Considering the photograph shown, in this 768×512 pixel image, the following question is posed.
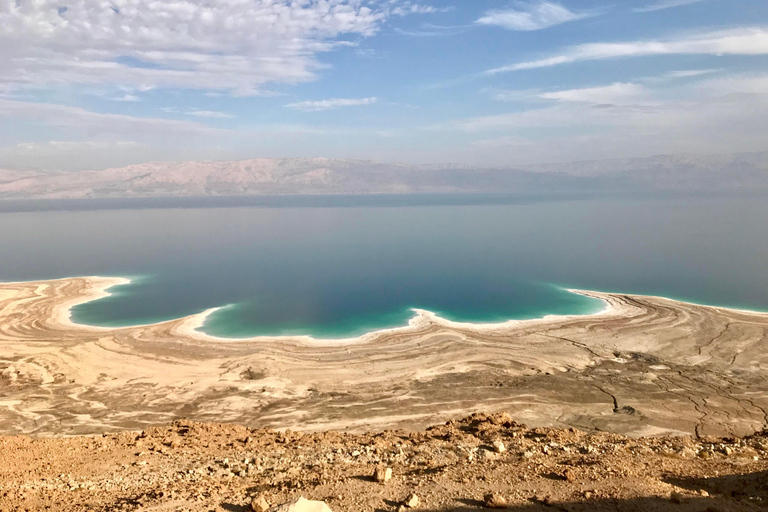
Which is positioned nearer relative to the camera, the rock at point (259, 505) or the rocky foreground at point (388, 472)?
the rock at point (259, 505)

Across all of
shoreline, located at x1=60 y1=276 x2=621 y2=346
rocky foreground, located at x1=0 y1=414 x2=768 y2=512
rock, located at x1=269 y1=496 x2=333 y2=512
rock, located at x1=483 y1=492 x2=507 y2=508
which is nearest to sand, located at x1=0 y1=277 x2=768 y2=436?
shoreline, located at x1=60 y1=276 x2=621 y2=346

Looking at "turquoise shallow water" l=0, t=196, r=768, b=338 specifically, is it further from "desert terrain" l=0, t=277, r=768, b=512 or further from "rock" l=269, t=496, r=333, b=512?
"rock" l=269, t=496, r=333, b=512

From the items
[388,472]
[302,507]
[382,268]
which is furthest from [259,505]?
[382,268]

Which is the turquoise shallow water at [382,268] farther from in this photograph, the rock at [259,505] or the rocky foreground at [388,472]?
the rock at [259,505]

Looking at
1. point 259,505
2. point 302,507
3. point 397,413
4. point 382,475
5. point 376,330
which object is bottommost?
point 397,413

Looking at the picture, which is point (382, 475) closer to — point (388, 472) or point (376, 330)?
point (388, 472)

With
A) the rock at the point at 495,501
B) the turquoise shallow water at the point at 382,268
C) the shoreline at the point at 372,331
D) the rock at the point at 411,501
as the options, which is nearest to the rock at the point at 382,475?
the rock at the point at 411,501
